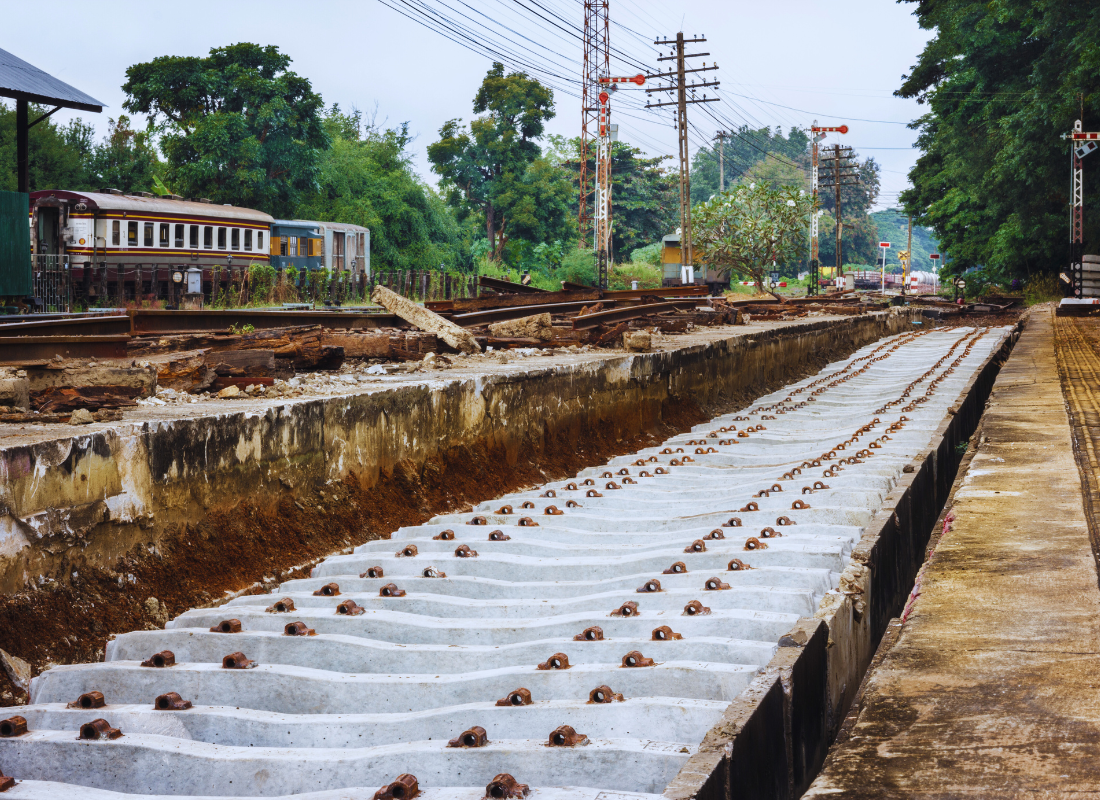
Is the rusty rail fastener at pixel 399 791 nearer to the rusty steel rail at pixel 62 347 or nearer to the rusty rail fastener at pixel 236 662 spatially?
the rusty rail fastener at pixel 236 662

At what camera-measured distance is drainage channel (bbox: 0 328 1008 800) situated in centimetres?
238

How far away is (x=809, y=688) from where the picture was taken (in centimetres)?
258

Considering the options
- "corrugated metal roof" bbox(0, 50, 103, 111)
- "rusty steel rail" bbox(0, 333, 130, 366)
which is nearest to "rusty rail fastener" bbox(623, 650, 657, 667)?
"rusty steel rail" bbox(0, 333, 130, 366)

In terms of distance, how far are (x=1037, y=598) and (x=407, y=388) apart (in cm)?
366

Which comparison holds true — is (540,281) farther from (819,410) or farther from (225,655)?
(225,655)

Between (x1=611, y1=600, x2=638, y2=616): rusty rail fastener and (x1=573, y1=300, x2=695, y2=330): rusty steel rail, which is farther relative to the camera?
(x1=573, y1=300, x2=695, y2=330): rusty steel rail

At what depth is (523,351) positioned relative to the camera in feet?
29.8

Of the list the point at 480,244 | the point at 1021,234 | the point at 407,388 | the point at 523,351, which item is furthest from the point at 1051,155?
the point at 480,244

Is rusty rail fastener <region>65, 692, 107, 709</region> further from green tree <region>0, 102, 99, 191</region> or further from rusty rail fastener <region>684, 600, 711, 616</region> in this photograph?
green tree <region>0, 102, 99, 191</region>

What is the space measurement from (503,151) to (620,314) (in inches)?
1731

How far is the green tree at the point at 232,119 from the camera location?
38.9 m

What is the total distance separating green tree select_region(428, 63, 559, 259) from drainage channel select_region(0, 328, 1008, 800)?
5099 cm

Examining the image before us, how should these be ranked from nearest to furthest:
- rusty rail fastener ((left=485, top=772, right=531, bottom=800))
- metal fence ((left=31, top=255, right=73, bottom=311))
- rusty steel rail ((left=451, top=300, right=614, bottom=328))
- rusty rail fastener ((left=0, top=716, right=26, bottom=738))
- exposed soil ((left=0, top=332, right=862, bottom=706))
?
rusty rail fastener ((left=485, top=772, right=531, bottom=800)), rusty rail fastener ((left=0, top=716, right=26, bottom=738)), exposed soil ((left=0, top=332, right=862, bottom=706)), rusty steel rail ((left=451, top=300, right=614, bottom=328)), metal fence ((left=31, top=255, right=73, bottom=311))

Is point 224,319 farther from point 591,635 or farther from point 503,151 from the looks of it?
point 503,151
